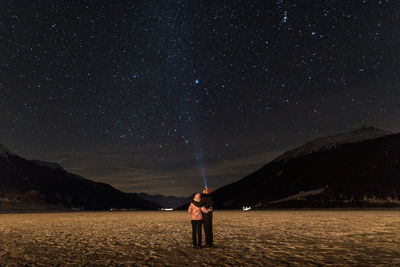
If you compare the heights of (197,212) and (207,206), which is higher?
(207,206)

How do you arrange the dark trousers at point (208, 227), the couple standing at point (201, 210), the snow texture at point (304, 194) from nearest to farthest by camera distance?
the couple standing at point (201, 210)
the dark trousers at point (208, 227)
the snow texture at point (304, 194)

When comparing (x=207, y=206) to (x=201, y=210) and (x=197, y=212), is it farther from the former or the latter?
(x=197, y=212)

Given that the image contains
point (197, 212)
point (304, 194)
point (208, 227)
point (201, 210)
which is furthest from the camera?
point (304, 194)

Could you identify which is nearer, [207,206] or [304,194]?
[207,206]

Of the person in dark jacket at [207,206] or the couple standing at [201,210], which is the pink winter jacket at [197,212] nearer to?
the couple standing at [201,210]

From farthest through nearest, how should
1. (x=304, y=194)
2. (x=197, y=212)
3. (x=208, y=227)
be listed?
(x=304, y=194)
(x=208, y=227)
(x=197, y=212)

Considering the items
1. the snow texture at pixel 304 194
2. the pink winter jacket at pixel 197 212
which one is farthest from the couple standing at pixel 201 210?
the snow texture at pixel 304 194

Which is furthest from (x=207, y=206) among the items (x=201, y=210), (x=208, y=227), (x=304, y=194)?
(x=304, y=194)

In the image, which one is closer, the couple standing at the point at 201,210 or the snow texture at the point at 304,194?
the couple standing at the point at 201,210

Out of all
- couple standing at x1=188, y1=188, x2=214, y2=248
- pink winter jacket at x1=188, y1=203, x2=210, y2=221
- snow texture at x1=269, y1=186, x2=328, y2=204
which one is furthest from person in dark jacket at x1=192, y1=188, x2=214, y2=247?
snow texture at x1=269, y1=186, x2=328, y2=204

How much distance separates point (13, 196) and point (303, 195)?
151 meters

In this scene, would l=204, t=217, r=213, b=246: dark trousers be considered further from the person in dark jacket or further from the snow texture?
the snow texture

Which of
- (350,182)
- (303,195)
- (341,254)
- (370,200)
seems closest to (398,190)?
(370,200)

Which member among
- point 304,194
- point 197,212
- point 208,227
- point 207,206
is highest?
point 304,194
